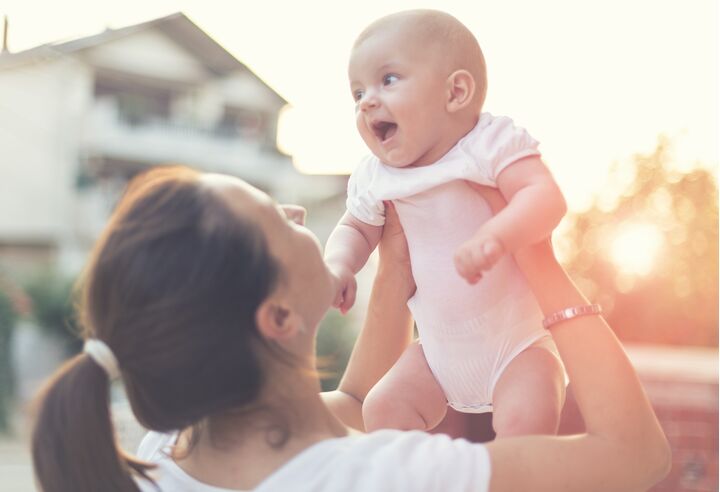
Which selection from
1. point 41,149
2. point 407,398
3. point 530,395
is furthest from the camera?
point 41,149

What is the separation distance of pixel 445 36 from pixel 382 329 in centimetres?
34

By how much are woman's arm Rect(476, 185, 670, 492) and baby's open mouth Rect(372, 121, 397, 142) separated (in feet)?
0.72

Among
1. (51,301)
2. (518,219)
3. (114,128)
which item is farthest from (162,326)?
(114,128)

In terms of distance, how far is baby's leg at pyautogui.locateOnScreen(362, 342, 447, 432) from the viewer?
3.45ft

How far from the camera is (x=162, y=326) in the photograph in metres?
0.85

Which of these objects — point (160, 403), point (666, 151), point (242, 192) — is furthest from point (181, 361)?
point (666, 151)

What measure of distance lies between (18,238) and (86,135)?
187 cm

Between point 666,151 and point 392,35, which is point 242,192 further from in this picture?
point 666,151

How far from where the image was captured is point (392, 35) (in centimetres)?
102

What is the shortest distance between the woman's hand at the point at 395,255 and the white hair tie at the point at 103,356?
0.34 meters

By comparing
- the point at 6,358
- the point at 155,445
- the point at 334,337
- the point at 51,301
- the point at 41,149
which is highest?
the point at 155,445

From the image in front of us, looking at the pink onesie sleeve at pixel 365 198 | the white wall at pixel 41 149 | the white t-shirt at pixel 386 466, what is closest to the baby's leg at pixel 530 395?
the white t-shirt at pixel 386 466

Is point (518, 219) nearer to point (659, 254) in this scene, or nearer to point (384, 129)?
point (384, 129)

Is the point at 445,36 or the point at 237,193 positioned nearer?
the point at 237,193
